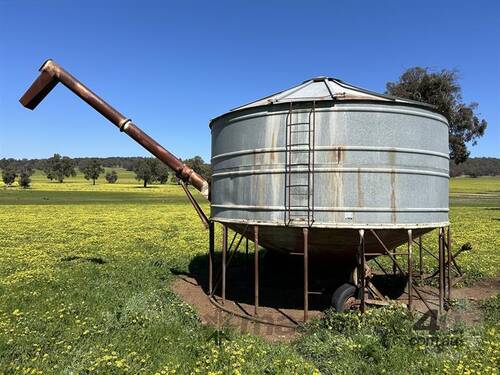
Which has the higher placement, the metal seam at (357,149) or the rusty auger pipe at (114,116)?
the rusty auger pipe at (114,116)

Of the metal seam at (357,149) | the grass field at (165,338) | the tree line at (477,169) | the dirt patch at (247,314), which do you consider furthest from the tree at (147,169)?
the metal seam at (357,149)

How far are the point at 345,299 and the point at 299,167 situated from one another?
3249 millimetres

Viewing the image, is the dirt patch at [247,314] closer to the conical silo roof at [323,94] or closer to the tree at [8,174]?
the conical silo roof at [323,94]

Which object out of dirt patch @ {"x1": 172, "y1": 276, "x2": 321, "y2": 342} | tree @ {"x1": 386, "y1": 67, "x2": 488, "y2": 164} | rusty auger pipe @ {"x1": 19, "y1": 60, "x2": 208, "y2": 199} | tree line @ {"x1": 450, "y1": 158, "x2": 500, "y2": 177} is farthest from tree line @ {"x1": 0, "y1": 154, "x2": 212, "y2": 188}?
tree line @ {"x1": 450, "y1": 158, "x2": 500, "y2": 177}

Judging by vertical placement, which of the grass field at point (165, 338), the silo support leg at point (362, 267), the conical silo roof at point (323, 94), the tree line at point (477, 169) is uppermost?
the tree line at point (477, 169)

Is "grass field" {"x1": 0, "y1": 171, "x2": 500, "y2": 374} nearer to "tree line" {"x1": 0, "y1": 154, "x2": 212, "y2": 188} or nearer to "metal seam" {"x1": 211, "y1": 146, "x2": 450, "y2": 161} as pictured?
"metal seam" {"x1": 211, "y1": 146, "x2": 450, "y2": 161}

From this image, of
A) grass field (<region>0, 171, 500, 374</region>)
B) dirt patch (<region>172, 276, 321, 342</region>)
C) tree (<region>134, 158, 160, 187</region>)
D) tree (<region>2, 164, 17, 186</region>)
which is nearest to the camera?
grass field (<region>0, 171, 500, 374</region>)

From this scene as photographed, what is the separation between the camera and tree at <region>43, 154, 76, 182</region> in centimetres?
13862

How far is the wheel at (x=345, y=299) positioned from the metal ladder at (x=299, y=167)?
1.85 meters

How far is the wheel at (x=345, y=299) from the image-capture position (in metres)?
10.2

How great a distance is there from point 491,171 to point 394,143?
189 m

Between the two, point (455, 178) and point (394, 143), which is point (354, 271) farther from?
point (455, 178)

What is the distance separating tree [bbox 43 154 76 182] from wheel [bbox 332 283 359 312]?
141m

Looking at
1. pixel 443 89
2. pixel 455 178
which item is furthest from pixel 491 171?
pixel 443 89
